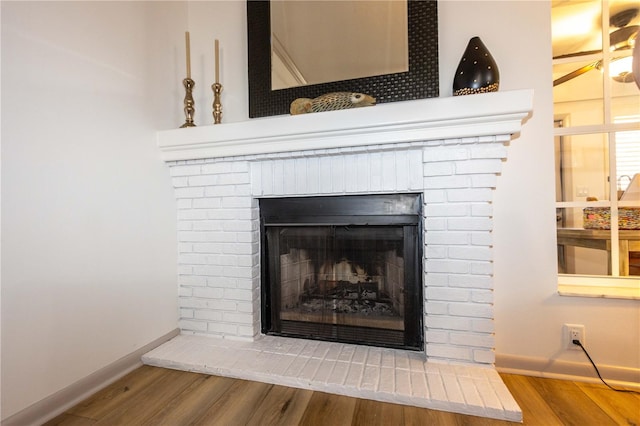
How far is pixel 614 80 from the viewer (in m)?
1.29

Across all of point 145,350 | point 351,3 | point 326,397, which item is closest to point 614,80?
point 351,3

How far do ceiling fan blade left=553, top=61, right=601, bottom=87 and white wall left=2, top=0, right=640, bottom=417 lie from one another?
0.17m

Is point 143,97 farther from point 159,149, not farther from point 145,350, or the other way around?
point 145,350

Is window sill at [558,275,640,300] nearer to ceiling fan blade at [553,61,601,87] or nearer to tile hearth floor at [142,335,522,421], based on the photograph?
tile hearth floor at [142,335,522,421]

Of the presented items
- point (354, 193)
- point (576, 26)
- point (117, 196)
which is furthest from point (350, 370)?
point (576, 26)

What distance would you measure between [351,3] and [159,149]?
1301mm

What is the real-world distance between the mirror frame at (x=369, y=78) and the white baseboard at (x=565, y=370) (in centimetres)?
132

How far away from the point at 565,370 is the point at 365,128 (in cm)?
142

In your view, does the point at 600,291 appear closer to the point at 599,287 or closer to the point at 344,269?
the point at 599,287

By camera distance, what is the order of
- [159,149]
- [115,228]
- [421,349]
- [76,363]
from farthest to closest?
[159,149], [421,349], [115,228], [76,363]

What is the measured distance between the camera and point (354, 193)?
138 cm

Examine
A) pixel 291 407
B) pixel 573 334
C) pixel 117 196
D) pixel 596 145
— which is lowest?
pixel 291 407

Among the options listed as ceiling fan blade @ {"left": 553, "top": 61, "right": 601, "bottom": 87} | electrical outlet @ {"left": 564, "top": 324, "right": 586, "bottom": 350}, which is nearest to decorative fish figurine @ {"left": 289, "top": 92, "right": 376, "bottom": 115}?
ceiling fan blade @ {"left": 553, "top": 61, "right": 601, "bottom": 87}

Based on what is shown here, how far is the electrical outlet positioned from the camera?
122 centimetres
